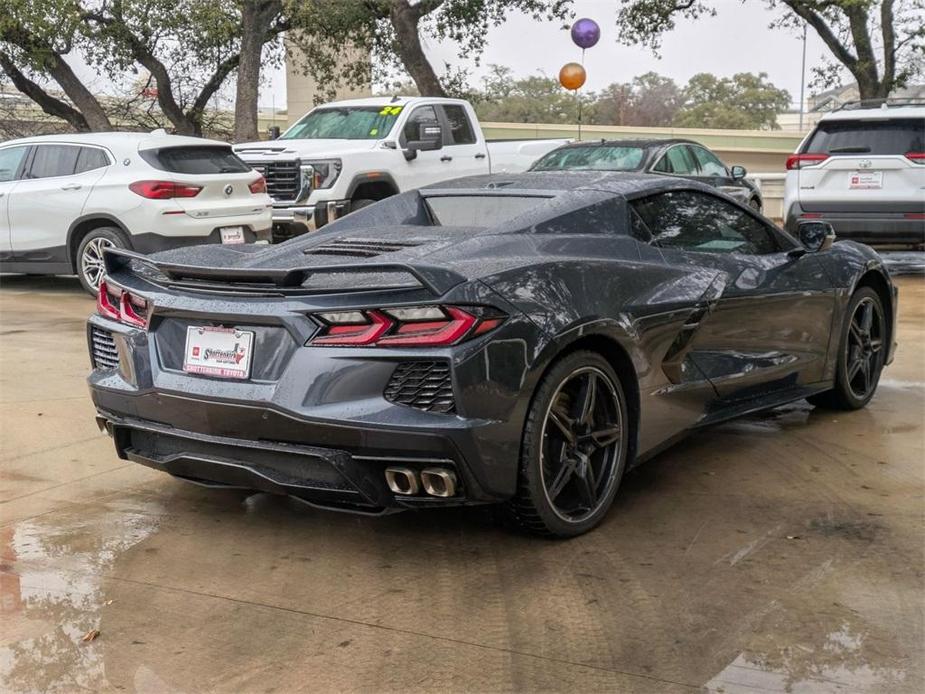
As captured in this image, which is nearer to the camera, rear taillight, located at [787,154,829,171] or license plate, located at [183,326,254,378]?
license plate, located at [183,326,254,378]

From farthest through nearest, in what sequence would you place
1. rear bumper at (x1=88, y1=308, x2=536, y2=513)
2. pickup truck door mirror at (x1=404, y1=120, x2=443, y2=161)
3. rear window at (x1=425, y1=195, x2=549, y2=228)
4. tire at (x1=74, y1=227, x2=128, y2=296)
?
pickup truck door mirror at (x1=404, y1=120, x2=443, y2=161) < tire at (x1=74, y1=227, x2=128, y2=296) < rear window at (x1=425, y1=195, x2=549, y2=228) < rear bumper at (x1=88, y1=308, x2=536, y2=513)

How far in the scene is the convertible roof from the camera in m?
5.09

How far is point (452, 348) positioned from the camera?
3809 mm

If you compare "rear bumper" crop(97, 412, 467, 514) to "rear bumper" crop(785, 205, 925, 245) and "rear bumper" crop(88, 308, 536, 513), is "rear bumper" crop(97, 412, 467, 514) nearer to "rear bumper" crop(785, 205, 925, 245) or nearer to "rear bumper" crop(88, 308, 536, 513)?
"rear bumper" crop(88, 308, 536, 513)

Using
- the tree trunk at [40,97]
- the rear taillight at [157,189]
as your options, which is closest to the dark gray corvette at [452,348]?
Result: the rear taillight at [157,189]

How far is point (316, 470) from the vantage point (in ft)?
13.0

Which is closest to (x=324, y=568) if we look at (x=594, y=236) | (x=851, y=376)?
(x=594, y=236)

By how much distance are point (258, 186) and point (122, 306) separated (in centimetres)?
757

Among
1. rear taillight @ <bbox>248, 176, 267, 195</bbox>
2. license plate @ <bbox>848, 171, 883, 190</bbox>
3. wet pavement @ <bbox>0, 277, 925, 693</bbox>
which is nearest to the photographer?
wet pavement @ <bbox>0, 277, 925, 693</bbox>

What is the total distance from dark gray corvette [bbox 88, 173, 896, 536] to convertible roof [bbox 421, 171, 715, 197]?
18 millimetres

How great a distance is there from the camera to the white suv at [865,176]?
40.1 ft

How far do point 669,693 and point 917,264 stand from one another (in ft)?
43.0

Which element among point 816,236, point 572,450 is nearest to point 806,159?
point 816,236

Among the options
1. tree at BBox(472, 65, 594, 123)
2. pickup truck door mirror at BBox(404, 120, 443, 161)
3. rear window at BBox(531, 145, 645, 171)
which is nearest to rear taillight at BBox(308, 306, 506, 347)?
rear window at BBox(531, 145, 645, 171)
